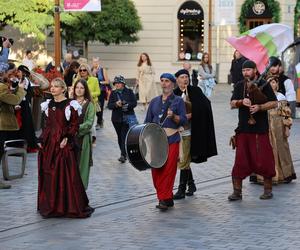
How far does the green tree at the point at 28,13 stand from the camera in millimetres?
34219

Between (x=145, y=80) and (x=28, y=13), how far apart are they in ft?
33.6

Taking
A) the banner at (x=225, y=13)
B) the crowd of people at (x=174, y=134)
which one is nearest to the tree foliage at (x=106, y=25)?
the banner at (x=225, y=13)

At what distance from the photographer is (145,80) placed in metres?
26.0

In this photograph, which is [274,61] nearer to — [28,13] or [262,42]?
[262,42]

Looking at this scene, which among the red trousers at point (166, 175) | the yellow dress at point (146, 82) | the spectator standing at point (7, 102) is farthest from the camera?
the yellow dress at point (146, 82)

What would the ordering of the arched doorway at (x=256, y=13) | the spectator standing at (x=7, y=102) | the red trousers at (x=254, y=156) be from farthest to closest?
the arched doorway at (x=256, y=13) → the spectator standing at (x=7, y=102) → the red trousers at (x=254, y=156)

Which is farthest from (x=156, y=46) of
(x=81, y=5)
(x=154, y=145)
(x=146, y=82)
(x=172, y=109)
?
(x=154, y=145)

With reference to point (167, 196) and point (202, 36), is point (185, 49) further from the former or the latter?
point (167, 196)

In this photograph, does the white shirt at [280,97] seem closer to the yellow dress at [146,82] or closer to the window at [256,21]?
the yellow dress at [146,82]

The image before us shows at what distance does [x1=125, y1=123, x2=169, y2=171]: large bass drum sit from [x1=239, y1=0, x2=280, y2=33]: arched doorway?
1223 inches

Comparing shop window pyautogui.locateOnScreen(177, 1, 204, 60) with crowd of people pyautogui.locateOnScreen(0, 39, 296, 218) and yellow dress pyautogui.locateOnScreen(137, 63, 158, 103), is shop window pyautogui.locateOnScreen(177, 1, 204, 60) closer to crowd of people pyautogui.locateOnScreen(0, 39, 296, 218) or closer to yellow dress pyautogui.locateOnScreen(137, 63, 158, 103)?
yellow dress pyautogui.locateOnScreen(137, 63, 158, 103)

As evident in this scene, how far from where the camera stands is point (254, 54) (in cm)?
1409

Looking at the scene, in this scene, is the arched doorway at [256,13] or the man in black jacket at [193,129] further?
the arched doorway at [256,13]

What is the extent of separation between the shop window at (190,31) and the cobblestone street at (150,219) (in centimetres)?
2877
